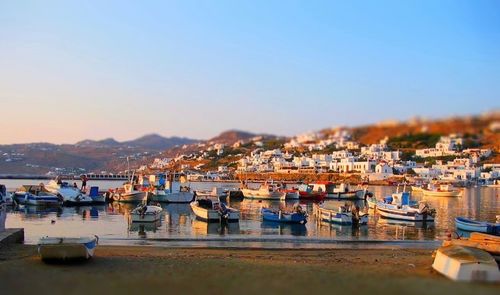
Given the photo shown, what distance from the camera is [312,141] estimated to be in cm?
949

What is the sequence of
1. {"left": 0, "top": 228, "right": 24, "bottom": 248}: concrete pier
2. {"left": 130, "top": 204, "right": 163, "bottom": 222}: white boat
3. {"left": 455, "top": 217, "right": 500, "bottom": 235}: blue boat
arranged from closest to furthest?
{"left": 0, "top": 228, "right": 24, "bottom": 248}: concrete pier < {"left": 455, "top": 217, "right": 500, "bottom": 235}: blue boat < {"left": 130, "top": 204, "right": 163, "bottom": 222}: white boat

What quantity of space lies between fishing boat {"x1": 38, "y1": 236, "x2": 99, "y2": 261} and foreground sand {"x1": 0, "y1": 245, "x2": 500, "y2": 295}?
0.27m

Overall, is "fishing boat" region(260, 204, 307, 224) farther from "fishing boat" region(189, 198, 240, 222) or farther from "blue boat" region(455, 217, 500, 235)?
"blue boat" region(455, 217, 500, 235)

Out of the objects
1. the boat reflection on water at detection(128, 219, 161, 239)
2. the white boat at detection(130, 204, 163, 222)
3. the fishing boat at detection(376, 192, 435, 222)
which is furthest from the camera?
the fishing boat at detection(376, 192, 435, 222)

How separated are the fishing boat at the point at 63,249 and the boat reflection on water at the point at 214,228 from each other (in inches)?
477

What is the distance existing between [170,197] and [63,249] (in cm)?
3911

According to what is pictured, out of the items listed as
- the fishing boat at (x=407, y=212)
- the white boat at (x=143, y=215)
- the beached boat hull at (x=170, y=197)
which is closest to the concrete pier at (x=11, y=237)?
the white boat at (x=143, y=215)

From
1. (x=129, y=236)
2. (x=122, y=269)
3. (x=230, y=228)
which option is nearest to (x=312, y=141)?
(x=122, y=269)

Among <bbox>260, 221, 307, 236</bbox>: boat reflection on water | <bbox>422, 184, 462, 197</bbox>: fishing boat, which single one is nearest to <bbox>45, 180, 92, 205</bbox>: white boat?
<bbox>260, 221, 307, 236</bbox>: boat reflection on water

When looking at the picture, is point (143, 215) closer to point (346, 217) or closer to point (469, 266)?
point (346, 217)

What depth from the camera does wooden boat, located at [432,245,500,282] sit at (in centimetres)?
1259

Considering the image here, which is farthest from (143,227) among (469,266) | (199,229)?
(469,266)

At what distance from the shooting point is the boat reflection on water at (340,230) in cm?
2768

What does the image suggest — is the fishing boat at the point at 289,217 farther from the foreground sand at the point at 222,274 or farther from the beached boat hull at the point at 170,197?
the beached boat hull at the point at 170,197
